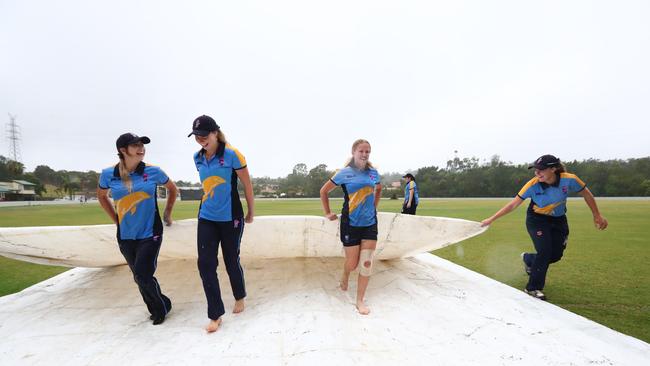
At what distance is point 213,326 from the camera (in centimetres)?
211

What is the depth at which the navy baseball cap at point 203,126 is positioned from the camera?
7.04 feet

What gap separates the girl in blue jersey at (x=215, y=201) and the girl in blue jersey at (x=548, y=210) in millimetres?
2483

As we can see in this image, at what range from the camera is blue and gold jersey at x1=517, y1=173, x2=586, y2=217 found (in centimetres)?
295

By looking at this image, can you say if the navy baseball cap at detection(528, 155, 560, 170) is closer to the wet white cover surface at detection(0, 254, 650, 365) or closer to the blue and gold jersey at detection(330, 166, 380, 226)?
the wet white cover surface at detection(0, 254, 650, 365)

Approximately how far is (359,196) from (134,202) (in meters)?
1.86

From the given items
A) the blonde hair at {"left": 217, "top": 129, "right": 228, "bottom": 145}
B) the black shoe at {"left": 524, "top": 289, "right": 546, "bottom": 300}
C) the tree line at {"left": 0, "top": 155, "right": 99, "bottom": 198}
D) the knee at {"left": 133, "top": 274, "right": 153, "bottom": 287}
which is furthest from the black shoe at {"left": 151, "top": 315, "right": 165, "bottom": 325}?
the tree line at {"left": 0, "top": 155, "right": 99, "bottom": 198}

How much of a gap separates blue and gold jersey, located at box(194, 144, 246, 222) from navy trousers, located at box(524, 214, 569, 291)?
315cm

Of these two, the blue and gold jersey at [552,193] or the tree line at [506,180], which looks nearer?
the blue and gold jersey at [552,193]

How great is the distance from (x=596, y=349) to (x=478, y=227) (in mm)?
1229

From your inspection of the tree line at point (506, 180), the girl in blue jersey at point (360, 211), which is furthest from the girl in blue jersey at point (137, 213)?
the tree line at point (506, 180)

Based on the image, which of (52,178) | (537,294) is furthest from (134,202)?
(52,178)

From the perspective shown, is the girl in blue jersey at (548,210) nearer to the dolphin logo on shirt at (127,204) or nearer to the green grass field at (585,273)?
the green grass field at (585,273)

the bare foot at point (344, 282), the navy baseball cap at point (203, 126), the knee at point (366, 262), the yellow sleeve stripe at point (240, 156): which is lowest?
the bare foot at point (344, 282)

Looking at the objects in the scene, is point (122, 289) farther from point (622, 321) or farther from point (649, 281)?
point (649, 281)
